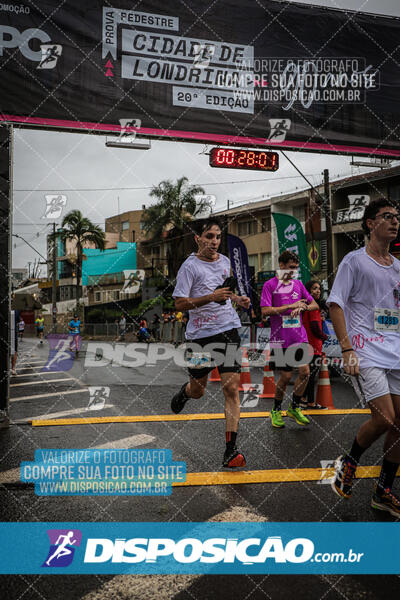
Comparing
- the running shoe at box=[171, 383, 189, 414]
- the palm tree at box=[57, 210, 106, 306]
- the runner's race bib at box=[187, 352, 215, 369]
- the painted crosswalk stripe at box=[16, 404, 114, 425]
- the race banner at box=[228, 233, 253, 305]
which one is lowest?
the painted crosswalk stripe at box=[16, 404, 114, 425]

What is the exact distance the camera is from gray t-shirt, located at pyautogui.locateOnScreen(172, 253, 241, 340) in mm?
4496

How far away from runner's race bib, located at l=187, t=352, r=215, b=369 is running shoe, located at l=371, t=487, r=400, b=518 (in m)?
1.70

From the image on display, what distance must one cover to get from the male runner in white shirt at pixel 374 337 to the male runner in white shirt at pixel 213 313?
3.37 feet

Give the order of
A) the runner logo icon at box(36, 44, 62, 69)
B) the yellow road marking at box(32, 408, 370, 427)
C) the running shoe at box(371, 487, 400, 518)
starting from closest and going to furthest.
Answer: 1. the running shoe at box(371, 487, 400, 518)
2. the yellow road marking at box(32, 408, 370, 427)
3. the runner logo icon at box(36, 44, 62, 69)

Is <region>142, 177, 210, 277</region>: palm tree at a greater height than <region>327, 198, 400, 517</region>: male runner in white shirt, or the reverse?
<region>142, 177, 210, 277</region>: palm tree

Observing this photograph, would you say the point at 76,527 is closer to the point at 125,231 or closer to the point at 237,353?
the point at 237,353

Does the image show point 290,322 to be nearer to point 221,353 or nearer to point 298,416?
point 298,416

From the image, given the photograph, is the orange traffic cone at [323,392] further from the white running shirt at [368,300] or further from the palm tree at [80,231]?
the palm tree at [80,231]

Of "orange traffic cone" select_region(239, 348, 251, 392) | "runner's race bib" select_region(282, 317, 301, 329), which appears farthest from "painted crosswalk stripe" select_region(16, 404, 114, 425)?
"runner's race bib" select_region(282, 317, 301, 329)

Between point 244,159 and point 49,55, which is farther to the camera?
point 244,159

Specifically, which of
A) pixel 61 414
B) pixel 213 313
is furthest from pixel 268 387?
pixel 213 313

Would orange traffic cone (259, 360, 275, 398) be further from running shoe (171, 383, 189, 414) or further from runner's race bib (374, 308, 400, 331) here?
runner's race bib (374, 308, 400, 331)

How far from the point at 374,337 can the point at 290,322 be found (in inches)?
111

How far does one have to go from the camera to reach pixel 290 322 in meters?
6.22
